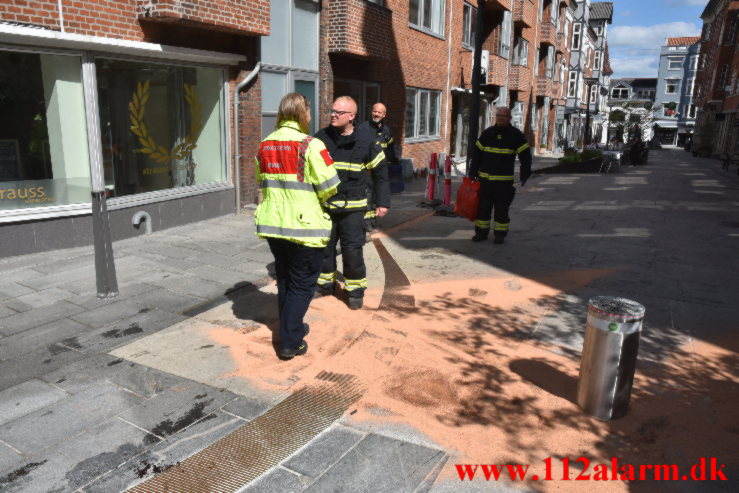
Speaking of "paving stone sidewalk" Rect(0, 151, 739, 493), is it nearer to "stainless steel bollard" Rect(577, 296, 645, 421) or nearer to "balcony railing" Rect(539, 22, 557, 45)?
"stainless steel bollard" Rect(577, 296, 645, 421)

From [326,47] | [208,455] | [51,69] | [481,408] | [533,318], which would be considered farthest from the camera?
[326,47]

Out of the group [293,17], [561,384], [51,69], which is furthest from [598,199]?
[51,69]

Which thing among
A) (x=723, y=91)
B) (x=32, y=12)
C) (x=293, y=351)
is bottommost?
(x=293, y=351)

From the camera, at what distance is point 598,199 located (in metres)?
13.9

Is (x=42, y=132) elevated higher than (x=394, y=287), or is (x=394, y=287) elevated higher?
(x=42, y=132)

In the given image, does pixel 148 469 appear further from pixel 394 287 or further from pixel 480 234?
pixel 480 234

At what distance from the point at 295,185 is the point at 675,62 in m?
87.9

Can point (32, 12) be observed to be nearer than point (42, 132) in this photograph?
Yes

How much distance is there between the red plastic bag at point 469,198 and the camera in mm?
8305

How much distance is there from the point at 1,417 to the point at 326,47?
10.1 metres

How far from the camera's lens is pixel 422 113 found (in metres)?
17.8

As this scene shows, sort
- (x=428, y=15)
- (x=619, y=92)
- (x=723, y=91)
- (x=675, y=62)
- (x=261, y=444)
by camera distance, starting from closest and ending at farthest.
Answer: (x=261, y=444) < (x=428, y=15) < (x=723, y=91) < (x=675, y=62) < (x=619, y=92)

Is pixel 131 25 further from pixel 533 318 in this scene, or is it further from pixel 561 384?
pixel 561 384

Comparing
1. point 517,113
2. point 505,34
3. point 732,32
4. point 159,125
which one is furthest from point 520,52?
point 732,32
